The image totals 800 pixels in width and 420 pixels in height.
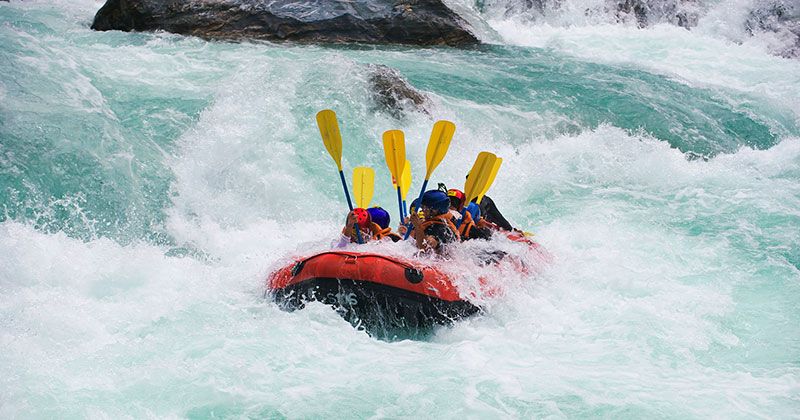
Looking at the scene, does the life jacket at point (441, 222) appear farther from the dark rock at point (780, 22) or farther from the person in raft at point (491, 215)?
the dark rock at point (780, 22)

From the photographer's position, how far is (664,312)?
5.61 meters

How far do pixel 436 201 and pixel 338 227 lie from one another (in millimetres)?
2063

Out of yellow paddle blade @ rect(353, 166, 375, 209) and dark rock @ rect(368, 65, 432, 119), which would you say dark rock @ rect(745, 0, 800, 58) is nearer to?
dark rock @ rect(368, 65, 432, 119)

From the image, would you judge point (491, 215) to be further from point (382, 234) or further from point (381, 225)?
point (382, 234)

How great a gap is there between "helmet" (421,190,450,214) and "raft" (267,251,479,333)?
492 mm

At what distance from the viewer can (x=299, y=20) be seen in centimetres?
1163

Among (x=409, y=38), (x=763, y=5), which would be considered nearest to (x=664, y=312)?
(x=409, y=38)

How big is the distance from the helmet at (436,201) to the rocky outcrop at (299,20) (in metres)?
6.69

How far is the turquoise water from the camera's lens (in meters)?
4.30

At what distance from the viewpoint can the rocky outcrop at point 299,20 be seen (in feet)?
36.7

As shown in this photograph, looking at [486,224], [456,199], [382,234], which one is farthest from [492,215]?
[382,234]

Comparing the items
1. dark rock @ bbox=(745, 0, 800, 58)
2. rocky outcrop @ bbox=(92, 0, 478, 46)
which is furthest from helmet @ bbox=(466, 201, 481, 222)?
dark rock @ bbox=(745, 0, 800, 58)

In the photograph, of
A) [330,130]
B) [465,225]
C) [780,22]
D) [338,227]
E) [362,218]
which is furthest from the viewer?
[780,22]

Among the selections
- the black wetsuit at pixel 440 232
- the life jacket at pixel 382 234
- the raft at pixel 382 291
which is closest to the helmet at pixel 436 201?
the black wetsuit at pixel 440 232
